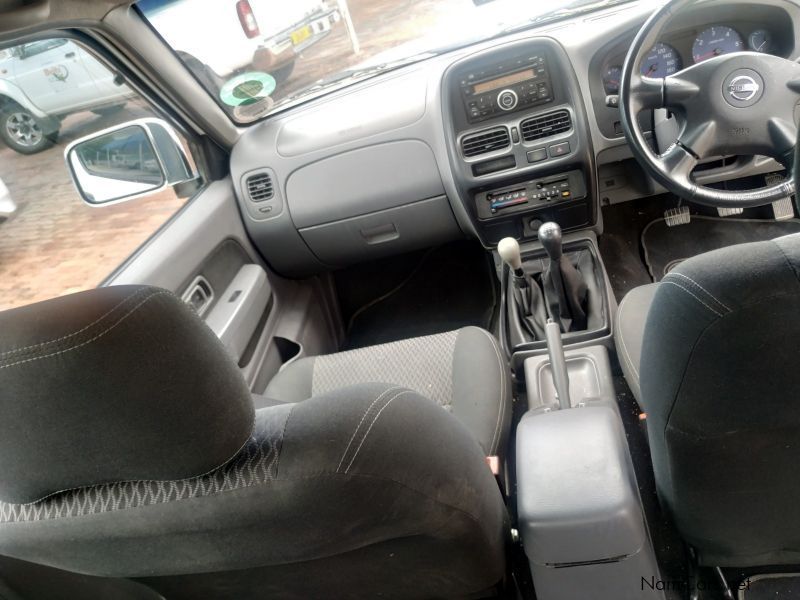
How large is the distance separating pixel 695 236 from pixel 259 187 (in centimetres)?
165

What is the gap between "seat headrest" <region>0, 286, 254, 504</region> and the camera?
0.61m

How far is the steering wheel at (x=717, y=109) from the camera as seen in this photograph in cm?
153

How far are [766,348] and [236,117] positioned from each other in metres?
2.03

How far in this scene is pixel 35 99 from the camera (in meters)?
1.83

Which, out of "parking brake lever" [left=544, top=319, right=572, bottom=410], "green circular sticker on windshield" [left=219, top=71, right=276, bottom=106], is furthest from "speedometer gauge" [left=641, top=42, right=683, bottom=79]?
"green circular sticker on windshield" [left=219, top=71, right=276, bottom=106]

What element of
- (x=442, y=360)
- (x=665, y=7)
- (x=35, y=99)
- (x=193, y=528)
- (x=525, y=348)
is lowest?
(x=525, y=348)

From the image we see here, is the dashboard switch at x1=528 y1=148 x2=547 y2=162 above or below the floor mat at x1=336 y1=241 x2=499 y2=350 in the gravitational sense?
above

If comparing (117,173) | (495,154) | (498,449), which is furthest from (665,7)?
(117,173)

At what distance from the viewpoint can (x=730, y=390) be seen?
714 millimetres

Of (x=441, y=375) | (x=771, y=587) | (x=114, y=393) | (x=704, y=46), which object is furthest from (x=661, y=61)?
(x=114, y=393)

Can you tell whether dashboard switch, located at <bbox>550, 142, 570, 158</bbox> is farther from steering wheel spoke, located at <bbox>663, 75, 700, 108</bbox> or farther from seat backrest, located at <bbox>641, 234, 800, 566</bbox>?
seat backrest, located at <bbox>641, 234, 800, 566</bbox>

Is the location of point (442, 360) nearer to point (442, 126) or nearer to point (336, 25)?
point (442, 126)

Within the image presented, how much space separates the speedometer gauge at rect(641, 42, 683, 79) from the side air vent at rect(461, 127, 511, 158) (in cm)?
45

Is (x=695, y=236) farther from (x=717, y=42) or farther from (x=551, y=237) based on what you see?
(x=551, y=237)
